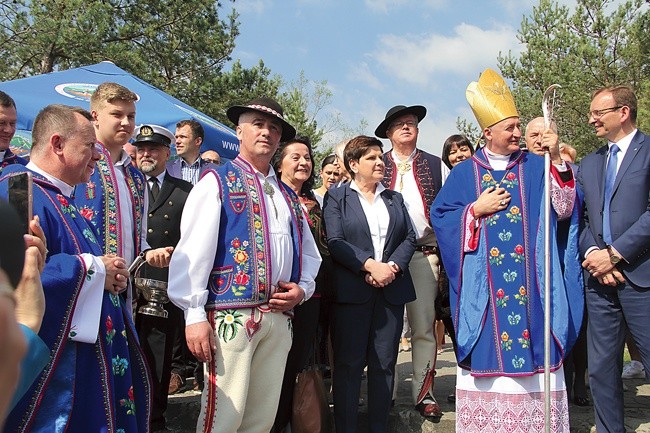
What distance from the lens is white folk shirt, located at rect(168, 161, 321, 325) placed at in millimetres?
3227

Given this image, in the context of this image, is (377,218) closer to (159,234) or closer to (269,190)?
(269,190)

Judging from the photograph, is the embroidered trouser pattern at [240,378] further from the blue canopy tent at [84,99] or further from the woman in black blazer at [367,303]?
the blue canopy tent at [84,99]

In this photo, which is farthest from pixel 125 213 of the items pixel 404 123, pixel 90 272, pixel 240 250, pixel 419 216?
pixel 404 123

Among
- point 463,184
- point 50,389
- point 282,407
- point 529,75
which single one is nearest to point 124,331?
point 50,389

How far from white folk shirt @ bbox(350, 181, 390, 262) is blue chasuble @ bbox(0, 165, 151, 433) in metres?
2.03

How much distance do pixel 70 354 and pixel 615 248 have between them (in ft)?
10.6

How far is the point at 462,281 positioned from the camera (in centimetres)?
423

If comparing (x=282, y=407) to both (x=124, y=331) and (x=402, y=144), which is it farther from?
(x=402, y=144)

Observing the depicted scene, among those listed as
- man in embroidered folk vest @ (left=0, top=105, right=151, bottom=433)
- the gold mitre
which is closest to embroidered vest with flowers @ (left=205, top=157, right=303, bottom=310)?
man in embroidered folk vest @ (left=0, top=105, right=151, bottom=433)

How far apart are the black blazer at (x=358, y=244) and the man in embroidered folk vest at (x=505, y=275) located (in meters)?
0.27

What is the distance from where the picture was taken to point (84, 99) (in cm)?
723

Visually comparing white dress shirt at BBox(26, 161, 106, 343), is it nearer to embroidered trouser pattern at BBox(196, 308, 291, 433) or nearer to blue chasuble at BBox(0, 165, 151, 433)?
blue chasuble at BBox(0, 165, 151, 433)

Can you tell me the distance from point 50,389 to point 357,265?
2212 mm

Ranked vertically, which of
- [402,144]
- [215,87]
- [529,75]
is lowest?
[402,144]
